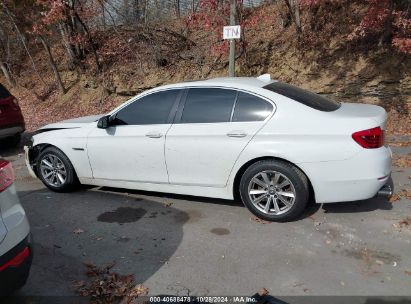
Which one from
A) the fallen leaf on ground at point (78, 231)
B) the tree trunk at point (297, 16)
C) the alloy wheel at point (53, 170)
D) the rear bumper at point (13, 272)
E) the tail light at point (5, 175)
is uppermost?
the tree trunk at point (297, 16)

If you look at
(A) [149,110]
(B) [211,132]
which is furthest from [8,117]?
(B) [211,132]

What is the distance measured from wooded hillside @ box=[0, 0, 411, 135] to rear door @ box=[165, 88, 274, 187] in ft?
16.0

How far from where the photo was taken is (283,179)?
15.0 feet

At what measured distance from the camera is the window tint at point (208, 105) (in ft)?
16.0

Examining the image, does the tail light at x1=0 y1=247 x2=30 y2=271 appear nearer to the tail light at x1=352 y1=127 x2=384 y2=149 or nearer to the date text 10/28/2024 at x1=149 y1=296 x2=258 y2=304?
the date text 10/28/2024 at x1=149 y1=296 x2=258 y2=304

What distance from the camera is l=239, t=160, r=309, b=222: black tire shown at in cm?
450

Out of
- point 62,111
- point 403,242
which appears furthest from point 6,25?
point 403,242

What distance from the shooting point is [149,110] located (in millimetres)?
5336

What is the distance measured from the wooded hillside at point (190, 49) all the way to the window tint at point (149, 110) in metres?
4.95

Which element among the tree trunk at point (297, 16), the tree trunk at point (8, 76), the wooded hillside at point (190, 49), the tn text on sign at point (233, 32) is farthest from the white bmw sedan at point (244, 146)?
the tree trunk at point (8, 76)

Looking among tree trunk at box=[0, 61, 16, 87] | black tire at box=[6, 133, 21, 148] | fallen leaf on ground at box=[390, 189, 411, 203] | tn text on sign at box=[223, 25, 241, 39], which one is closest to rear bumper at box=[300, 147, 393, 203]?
fallen leaf on ground at box=[390, 189, 411, 203]

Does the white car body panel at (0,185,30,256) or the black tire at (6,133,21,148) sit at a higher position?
the white car body panel at (0,185,30,256)

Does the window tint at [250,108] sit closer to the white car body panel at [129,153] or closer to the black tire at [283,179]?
the black tire at [283,179]

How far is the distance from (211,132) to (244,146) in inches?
17.6
